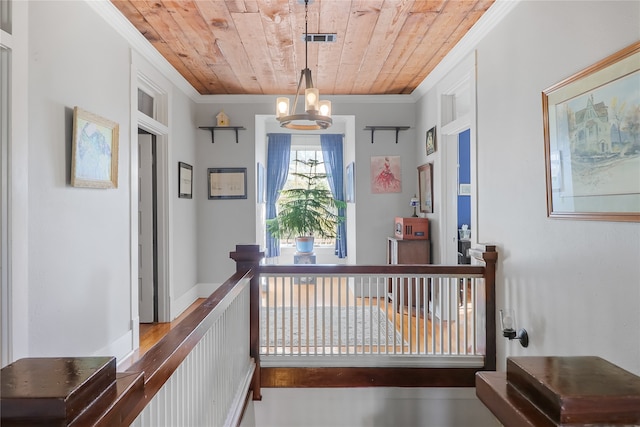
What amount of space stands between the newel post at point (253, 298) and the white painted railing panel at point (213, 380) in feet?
0.24

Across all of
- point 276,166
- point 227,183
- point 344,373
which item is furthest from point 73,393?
point 276,166

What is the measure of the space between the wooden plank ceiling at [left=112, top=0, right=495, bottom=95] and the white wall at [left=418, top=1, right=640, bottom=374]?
1.79 ft

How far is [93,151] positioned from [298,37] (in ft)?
5.89

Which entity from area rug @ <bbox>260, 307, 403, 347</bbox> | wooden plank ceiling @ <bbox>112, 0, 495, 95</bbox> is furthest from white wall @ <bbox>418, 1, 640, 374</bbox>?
area rug @ <bbox>260, 307, 403, 347</bbox>

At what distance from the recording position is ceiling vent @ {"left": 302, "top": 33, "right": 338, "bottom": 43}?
2951 millimetres

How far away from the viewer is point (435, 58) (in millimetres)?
3568

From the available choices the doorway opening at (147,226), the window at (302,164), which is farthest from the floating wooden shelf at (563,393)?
the window at (302,164)

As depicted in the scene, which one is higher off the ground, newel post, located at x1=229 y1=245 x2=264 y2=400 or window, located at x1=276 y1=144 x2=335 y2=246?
window, located at x1=276 y1=144 x2=335 y2=246

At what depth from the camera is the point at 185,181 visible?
434 centimetres

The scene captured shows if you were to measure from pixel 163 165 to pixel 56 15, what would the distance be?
1.84 metres

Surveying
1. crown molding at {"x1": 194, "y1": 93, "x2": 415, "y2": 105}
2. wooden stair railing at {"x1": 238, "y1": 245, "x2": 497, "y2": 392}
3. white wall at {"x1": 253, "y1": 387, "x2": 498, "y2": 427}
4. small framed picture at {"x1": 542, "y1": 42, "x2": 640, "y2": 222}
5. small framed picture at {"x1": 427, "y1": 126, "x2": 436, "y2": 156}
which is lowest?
white wall at {"x1": 253, "y1": 387, "x2": 498, "y2": 427}

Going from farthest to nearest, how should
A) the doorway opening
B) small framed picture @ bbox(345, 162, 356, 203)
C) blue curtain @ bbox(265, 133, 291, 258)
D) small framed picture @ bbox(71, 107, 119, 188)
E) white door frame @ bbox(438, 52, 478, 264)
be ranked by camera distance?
blue curtain @ bbox(265, 133, 291, 258) → small framed picture @ bbox(345, 162, 356, 203) → the doorway opening → white door frame @ bbox(438, 52, 478, 264) → small framed picture @ bbox(71, 107, 119, 188)

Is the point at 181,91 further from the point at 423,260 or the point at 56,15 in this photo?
the point at 423,260

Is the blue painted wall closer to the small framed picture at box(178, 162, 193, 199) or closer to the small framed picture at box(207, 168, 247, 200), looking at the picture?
the small framed picture at box(207, 168, 247, 200)
